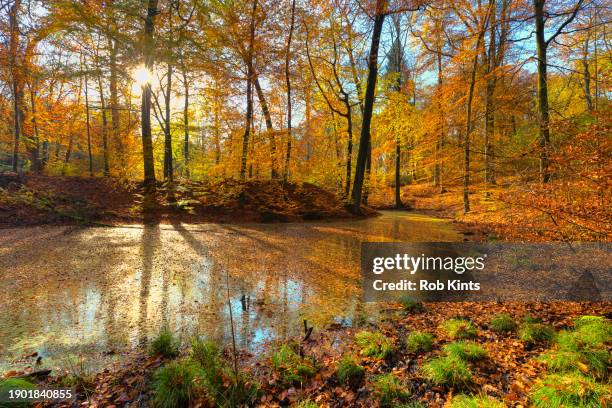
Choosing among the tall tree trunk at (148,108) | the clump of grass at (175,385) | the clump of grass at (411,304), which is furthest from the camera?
the tall tree trunk at (148,108)

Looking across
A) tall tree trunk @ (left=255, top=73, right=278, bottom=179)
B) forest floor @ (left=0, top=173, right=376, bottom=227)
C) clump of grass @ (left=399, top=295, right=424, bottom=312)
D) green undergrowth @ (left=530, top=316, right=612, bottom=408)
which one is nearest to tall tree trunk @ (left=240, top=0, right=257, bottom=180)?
tall tree trunk @ (left=255, top=73, right=278, bottom=179)

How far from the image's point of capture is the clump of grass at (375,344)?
8.96 feet

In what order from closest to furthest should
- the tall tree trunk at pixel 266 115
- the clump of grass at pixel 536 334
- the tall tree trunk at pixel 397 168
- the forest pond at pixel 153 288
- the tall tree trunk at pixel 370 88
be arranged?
the clump of grass at pixel 536 334 → the forest pond at pixel 153 288 → the tall tree trunk at pixel 370 88 → the tall tree trunk at pixel 266 115 → the tall tree trunk at pixel 397 168

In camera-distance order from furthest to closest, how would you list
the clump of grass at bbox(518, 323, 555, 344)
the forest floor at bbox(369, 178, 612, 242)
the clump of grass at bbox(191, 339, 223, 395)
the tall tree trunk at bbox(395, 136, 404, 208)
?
the tall tree trunk at bbox(395, 136, 404, 208) < the forest floor at bbox(369, 178, 612, 242) < the clump of grass at bbox(518, 323, 555, 344) < the clump of grass at bbox(191, 339, 223, 395)

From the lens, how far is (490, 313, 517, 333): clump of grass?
3154 millimetres

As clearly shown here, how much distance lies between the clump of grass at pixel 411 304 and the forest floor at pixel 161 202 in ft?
24.9

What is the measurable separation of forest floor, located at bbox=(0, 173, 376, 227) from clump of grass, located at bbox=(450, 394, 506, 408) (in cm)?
943

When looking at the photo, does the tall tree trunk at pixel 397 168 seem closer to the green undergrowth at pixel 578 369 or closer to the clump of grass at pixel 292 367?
the green undergrowth at pixel 578 369

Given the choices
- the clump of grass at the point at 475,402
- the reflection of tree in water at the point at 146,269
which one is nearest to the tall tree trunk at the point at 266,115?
the reflection of tree in water at the point at 146,269

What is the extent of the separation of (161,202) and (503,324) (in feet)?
35.9

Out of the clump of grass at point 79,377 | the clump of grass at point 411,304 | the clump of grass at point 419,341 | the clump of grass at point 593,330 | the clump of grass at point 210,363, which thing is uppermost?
the clump of grass at point 593,330

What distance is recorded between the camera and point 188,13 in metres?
9.84

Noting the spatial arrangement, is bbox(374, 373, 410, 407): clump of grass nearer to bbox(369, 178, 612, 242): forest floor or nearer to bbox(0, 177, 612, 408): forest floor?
bbox(0, 177, 612, 408): forest floor

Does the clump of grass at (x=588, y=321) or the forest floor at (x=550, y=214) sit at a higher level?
the forest floor at (x=550, y=214)
